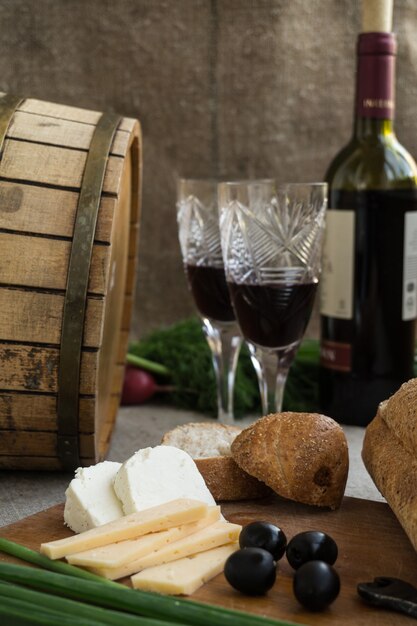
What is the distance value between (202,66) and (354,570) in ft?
6.12

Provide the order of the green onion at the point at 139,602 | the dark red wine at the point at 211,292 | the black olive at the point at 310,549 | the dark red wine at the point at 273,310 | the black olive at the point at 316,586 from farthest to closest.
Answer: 1. the dark red wine at the point at 211,292
2. the dark red wine at the point at 273,310
3. the black olive at the point at 310,549
4. the black olive at the point at 316,586
5. the green onion at the point at 139,602

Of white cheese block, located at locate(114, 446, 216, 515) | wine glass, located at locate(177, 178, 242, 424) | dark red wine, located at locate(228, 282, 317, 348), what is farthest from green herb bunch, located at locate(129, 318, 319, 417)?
white cheese block, located at locate(114, 446, 216, 515)

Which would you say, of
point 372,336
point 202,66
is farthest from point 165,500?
point 202,66

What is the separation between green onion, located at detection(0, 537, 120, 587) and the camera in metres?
1.06

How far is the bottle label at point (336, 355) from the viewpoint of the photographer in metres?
2.01

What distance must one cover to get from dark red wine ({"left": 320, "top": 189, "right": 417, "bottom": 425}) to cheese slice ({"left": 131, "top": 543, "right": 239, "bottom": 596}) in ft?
2.99

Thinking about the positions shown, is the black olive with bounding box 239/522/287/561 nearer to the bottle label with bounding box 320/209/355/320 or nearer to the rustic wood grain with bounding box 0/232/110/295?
the rustic wood grain with bounding box 0/232/110/295

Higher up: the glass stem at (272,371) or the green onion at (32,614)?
the glass stem at (272,371)

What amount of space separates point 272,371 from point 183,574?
738 millimetres

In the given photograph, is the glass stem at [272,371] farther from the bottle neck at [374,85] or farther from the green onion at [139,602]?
the green onion at [139,602]

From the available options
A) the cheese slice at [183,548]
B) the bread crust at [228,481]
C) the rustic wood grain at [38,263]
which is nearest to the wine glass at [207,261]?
the rustic wood grain at [38,263]

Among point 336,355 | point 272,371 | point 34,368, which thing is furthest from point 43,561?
point 336,355

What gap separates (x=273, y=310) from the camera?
1659 millimetres

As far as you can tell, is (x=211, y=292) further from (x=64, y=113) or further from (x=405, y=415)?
(x=405, y=415)
